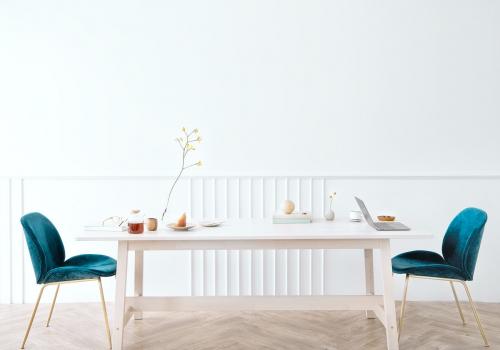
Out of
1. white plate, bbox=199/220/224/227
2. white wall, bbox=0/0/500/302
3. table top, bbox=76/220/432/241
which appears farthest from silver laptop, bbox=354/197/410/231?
white wall, bbox=0/0/500/302

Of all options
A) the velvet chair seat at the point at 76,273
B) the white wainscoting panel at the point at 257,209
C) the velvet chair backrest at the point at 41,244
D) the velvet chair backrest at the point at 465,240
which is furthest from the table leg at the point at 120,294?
the velvet chair backrest at the point at 465,240

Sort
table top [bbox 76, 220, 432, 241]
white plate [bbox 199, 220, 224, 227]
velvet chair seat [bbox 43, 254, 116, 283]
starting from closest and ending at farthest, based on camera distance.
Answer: table top [bbox 76, 220, 432, 241] < velvet chair seat [bbox 43, 254, 116, 283] < white plate [bbox 199, 220, 224, 227]

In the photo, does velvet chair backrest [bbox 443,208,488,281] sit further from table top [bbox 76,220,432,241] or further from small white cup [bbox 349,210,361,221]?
small white cup [bbox 349,210,361,221]

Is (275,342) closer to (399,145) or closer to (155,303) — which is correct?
(155,303)

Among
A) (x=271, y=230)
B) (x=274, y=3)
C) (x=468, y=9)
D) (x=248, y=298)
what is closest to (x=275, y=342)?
(x=248, y=298)

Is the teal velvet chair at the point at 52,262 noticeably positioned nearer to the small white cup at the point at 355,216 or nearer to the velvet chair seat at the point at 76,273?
the velvet chair seat at the point at 76,273

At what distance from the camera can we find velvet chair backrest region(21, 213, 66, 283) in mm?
2793

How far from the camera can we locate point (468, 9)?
12.8 ft

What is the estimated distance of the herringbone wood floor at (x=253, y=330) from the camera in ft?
9.78

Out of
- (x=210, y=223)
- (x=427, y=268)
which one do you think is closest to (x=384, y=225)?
(x=427, y=268)

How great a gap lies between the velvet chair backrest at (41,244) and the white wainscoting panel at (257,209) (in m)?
0.71

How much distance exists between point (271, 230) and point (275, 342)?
736mm

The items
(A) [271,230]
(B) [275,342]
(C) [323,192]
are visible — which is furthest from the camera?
(C) [323,192]

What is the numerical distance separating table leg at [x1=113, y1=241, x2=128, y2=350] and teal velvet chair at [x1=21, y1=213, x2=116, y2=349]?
189mm
